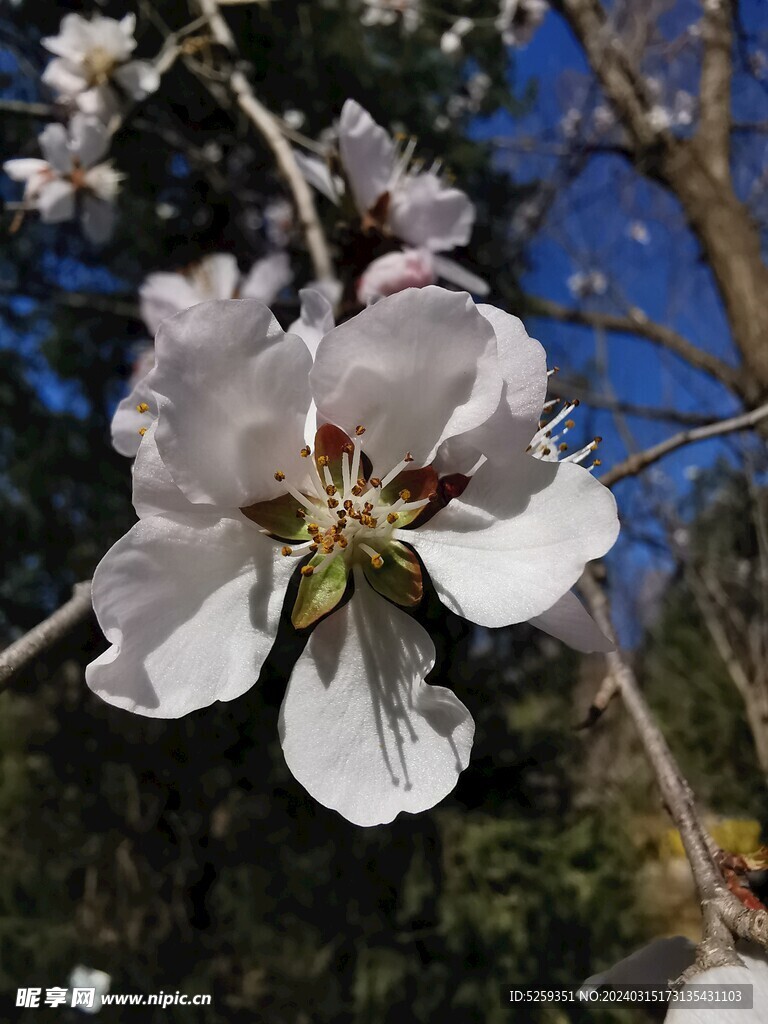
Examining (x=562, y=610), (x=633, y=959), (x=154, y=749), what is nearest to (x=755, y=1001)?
(x=633, y=959)

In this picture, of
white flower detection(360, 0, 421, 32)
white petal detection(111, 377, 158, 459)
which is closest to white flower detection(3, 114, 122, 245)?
white petal detection(111, 377, 158, 459)

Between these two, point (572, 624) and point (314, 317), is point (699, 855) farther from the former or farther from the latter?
point (314, 317)

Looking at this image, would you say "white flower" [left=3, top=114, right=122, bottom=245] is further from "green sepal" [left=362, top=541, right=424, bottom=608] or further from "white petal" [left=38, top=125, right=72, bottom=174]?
"green sepal" [left=362, top=541, right=424, bottom=608]

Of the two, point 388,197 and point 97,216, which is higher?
point 388,197

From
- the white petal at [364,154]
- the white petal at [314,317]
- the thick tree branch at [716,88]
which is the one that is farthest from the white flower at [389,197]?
the thick tree branch at [716,88]

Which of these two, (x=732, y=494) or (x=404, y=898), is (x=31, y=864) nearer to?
(x=404, y=898)

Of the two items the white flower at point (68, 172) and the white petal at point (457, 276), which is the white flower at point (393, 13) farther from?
the white petal at point (457, 276)

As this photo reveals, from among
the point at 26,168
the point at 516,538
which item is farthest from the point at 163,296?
the point at 516,538
